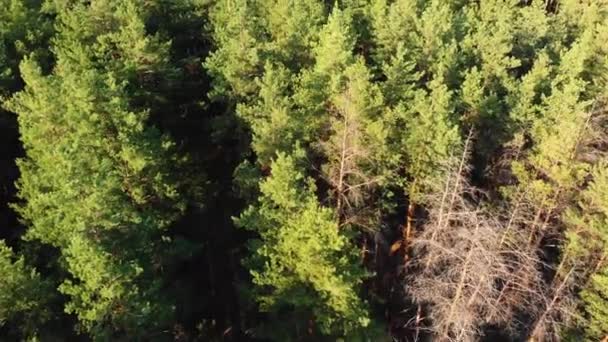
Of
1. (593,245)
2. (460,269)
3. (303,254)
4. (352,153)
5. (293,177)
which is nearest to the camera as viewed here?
(460,269)

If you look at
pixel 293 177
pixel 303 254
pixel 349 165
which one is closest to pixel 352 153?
pixel 349 165

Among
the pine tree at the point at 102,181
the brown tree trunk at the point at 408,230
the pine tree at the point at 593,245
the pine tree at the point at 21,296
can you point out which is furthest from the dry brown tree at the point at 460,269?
the pine tree at the point at 21,296

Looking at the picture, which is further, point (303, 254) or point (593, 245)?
point (593, 245)

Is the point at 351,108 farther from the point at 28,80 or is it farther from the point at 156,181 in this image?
the point at 28,80

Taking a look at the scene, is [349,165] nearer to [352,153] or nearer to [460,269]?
[352,153]

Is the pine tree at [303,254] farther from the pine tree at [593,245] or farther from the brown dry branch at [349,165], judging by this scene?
the pine tree at [593,245]

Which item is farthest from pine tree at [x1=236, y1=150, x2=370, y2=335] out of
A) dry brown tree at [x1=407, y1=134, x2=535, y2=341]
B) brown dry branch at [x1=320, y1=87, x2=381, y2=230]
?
dry brown tree at [x1=407, y1=134, x2=535, y2=341]

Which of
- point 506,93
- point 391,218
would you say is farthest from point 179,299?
point 506,93
